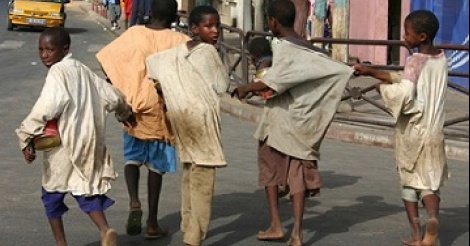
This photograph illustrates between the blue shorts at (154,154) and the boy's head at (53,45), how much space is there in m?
1.09

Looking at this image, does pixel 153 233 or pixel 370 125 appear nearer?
pixel 153 233

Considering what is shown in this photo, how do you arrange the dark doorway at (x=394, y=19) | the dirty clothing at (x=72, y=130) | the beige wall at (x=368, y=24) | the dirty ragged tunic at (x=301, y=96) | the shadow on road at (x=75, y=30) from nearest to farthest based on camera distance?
the dirty clothing at (x=72, y=130), the dirty ragged tunic at (x=301, y=96), the beige wall at (x=368, y=24), the dark doorway at (x=394, y=19), the shadow on road at (x=75, y=30)

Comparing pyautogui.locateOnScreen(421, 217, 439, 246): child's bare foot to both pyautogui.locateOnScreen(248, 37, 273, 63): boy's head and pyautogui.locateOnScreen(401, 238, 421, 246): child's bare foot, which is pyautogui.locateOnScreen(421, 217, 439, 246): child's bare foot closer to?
pyautogui.locateOnScreen(401, 238, 421, 246): child's bare foot

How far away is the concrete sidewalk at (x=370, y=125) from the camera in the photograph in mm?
11188

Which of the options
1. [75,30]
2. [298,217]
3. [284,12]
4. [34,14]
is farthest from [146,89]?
[75,30]

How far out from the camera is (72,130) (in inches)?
232

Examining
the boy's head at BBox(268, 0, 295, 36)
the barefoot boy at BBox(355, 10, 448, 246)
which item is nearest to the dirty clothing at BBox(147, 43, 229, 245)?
the boy's head at BBox(268, 0, 295, 36)

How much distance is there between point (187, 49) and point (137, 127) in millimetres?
747

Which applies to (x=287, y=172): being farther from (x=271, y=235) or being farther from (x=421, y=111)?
(x=421, y=111)

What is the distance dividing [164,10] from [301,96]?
1087 mm

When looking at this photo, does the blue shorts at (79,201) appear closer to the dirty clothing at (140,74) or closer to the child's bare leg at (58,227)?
the child's bare leg at (58,227)

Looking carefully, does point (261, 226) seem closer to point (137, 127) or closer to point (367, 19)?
point (137, 127)

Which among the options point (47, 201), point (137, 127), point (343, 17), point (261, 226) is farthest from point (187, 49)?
point (343, 17)

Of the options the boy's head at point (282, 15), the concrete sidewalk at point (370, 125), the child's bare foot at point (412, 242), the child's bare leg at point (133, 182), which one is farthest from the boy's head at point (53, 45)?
the concrete sidewalk at point (370, 125)
